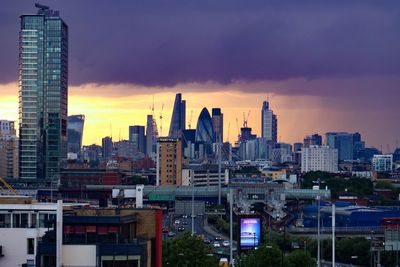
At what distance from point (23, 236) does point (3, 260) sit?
36.2 inches

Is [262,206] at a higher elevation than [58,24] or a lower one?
lower

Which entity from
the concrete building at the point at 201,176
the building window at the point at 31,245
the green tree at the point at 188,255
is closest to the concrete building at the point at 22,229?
the building window at the point at 31,245

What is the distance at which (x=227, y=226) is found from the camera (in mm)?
104812

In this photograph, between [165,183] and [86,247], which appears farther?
[165,183]

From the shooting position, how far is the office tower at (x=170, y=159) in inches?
6836

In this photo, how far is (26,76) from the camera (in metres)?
160

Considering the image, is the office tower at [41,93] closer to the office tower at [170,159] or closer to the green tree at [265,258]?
the office tower at [170,159]

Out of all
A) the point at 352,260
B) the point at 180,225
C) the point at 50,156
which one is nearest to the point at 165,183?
the point at 50,156

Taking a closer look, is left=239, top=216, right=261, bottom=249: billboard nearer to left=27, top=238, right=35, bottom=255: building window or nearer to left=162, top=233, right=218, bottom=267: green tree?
left=162, top=233, right=218, bottom=267: green tree

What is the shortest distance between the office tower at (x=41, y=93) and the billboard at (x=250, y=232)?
101 metres

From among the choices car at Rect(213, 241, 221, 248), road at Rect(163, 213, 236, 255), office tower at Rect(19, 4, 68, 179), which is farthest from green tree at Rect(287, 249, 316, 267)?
office tower at Rect(19, 4, 68, 179)

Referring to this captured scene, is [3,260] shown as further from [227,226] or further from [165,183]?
[165,183]

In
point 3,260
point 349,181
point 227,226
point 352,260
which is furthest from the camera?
point 349,181

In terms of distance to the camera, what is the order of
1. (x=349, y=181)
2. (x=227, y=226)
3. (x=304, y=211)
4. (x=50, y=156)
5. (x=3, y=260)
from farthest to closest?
(x=349, y=181)
(x=50, y=156)
(x=304, y=211)
(x=227, y=226)
(x=3, y=260)
